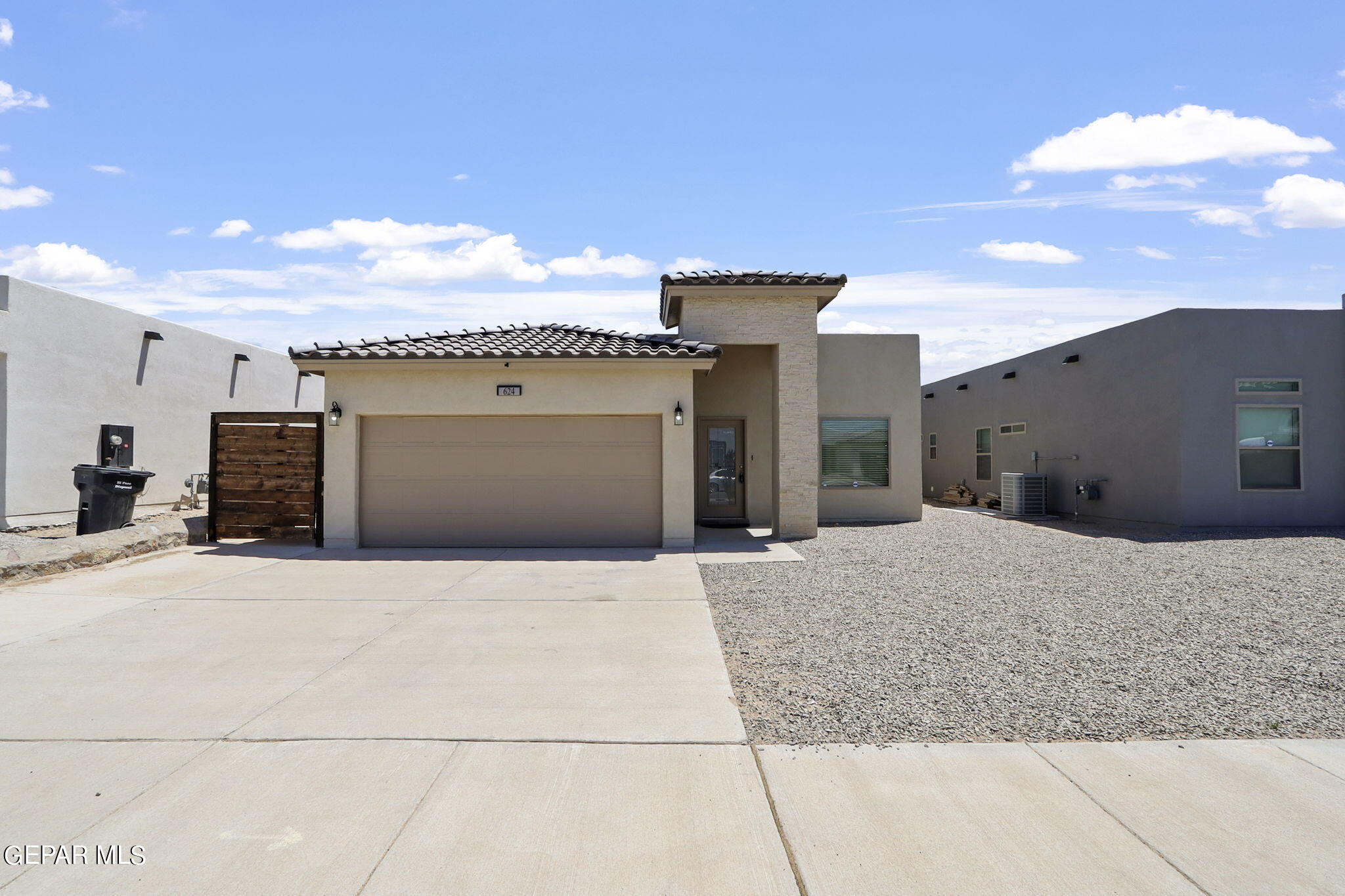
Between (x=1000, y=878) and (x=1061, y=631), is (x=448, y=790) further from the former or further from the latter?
(x=1061, y=631)

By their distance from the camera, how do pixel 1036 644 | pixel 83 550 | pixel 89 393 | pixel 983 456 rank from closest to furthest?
pixel 1036 644
pixel 83 550
pixel 89 393
pixel 983 456

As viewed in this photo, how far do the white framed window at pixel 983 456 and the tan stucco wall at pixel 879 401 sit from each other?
6.27 metres

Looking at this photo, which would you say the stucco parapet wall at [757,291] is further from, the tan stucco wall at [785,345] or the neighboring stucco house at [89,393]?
the neighboring stucco house at [89,393]

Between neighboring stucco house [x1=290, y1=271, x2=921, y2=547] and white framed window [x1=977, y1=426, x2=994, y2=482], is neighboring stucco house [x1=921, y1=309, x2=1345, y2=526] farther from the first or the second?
neighboring stucco house [x1=290, y1=271, x2=921, y2=547]

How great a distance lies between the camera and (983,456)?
2166cm

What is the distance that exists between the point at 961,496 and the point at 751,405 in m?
9.69

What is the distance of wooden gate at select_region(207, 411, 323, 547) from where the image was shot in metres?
12.4

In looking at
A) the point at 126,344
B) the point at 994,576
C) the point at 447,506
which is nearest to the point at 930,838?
the point at 994,576

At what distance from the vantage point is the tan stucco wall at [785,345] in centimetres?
1313

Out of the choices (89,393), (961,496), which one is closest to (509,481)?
(89,393)

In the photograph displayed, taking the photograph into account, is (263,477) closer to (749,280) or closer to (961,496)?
(749,280)

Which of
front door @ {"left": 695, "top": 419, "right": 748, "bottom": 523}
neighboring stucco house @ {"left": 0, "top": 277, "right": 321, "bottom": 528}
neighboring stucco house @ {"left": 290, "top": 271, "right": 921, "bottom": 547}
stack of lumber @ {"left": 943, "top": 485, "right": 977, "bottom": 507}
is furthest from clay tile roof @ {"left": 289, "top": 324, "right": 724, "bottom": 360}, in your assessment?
A: stack of lumber @ {"left": 943, "top": 485, "right": 977, "bottom": 507}

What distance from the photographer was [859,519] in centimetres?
1588

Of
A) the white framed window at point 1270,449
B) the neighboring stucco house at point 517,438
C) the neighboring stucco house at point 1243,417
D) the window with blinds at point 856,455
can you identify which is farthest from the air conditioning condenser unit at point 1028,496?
the neighboring stucco house at point 517,438
